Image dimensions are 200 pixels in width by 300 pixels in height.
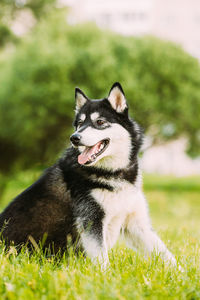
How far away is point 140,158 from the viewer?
4.23 meters

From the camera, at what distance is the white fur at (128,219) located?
361 centimetres

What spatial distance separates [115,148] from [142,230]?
0.91 m

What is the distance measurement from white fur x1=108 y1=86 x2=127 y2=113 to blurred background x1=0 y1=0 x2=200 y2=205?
11.3m

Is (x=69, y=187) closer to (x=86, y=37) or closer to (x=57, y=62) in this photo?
(x=57, y=62)

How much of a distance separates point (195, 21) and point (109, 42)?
29054 mm

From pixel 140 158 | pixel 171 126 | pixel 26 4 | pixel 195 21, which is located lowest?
pixel 140 158

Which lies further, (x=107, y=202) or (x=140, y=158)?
(x=140, y=158)

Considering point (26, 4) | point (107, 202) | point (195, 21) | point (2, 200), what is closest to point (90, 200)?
point (107, 202)

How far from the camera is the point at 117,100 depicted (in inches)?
159

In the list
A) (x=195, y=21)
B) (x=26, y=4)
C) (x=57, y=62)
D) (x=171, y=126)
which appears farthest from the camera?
(x=195, y=21)

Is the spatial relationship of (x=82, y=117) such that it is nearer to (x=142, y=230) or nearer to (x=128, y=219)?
(x=128, y=219)

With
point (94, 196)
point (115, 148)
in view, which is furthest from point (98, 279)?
point (115, 148)

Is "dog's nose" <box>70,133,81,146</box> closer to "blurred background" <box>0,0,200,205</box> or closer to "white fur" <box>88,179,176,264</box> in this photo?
"white fur" <box>88,179,176,264</box>

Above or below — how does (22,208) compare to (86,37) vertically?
below
